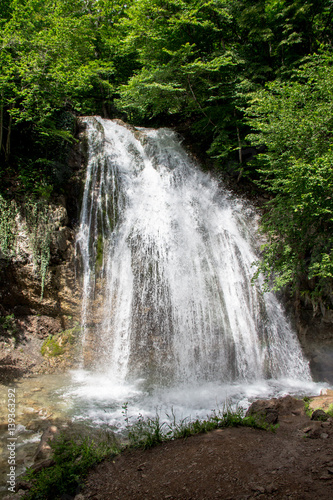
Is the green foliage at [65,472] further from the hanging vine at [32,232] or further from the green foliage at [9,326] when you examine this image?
the hanging vine at [32,232]

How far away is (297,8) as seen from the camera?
10.8m

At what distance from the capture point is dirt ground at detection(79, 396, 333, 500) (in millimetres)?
2865

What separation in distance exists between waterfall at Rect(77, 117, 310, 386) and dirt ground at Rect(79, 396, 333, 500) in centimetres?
349

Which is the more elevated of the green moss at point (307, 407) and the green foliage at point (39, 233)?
the green foliage at point (39, 233)

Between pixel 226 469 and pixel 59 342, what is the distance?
6.14 m

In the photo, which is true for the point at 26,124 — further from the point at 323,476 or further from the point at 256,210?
the point at 323,476

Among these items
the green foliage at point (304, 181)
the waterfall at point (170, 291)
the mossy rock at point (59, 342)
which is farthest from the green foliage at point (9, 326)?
the green foliage at point (304, 181)

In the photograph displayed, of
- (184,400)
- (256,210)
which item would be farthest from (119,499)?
(256,210)

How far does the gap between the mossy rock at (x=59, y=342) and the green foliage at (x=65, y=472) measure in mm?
4040

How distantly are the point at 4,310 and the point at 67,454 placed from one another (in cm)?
550

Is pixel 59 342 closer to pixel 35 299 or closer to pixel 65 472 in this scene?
pixel 35 299

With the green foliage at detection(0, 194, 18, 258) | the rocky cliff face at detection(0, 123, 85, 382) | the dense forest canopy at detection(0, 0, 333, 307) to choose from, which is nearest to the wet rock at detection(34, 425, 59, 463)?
the rocky cliff face at detection(0, 123, 85, 382)

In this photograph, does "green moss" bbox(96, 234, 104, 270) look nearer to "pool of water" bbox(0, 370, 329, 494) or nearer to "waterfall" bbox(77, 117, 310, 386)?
"waterfall" bbox(77, 117, 310, 386)

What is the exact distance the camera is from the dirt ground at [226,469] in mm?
2865
